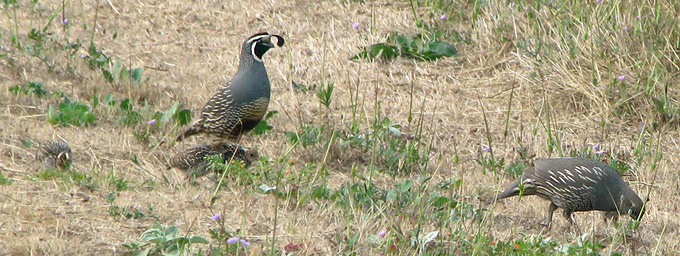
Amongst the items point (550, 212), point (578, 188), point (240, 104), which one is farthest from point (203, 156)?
point (578, 188)

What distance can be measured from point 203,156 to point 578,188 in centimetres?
225

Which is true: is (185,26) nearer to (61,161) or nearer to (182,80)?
(182,80)

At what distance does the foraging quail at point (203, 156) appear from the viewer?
594 cm

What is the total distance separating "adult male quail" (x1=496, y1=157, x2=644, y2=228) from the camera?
19.3 ft

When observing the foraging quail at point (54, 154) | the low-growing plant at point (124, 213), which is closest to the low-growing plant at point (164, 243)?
the low-growing plant at point (124, 213)

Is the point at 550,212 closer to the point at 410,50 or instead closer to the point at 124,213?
the point at 124,213

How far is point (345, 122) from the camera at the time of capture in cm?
729

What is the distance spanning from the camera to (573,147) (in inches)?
Answer: 294

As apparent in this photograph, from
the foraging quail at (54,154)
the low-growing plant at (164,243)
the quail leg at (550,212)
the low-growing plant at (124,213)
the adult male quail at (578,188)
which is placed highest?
the low-growing plant at (164,243)

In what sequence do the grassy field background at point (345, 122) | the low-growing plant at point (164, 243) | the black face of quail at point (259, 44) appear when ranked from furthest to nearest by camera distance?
the black face of quail at point (259, 44) < the grassy field background at point (345, 122) < the low-growing plant at point (164, 243)

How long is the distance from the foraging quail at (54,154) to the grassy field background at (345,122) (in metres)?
0.11

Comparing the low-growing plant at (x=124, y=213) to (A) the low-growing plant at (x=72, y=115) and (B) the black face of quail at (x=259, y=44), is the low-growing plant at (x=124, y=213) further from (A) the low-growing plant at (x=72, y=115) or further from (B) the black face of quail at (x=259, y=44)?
(B) the black face of quail at (x=259, y=44)

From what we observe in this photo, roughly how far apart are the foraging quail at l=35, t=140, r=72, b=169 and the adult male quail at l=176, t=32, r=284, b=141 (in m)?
1.22

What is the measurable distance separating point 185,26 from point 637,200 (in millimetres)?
5074
